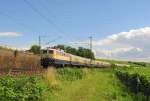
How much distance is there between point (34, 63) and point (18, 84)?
58.2 feet

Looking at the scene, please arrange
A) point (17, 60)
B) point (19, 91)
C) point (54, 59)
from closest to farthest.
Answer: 1. point (19, 91)
2. point (17, 60)
3. point (54, 59)

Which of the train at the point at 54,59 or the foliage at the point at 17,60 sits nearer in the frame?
the foliage at the point at 17,60

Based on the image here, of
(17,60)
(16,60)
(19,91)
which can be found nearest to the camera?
(19,91)

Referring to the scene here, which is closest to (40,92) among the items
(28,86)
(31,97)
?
(28,86)

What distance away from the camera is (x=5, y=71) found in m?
25.8

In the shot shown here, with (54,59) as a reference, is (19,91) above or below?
below

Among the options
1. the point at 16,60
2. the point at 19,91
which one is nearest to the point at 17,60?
the point at 16,60

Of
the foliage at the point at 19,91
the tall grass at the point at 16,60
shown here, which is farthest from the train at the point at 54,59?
the foliage at the point at 19,91

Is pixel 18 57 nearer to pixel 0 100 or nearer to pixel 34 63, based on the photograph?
pixel 34 63

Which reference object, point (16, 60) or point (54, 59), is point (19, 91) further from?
point (54, 59)

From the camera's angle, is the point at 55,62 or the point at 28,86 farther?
the point at 55,62

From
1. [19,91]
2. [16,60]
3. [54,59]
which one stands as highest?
[54,59]

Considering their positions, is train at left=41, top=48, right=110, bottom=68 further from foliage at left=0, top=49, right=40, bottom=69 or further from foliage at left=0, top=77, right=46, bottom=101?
foliage at left=0, top=77, right=46, bottom=101

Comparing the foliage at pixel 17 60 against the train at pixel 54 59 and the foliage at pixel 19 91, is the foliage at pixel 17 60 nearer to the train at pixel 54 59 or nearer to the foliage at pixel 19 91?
the train at pixel 54 59
